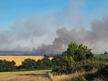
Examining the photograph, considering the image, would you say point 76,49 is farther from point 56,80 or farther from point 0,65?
point 0,65

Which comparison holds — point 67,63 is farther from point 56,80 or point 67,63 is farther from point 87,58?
point 56,80

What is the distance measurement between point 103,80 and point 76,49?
16.2m

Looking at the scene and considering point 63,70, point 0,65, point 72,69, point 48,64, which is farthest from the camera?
point 48,64

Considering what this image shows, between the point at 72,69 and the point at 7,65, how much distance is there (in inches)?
1664

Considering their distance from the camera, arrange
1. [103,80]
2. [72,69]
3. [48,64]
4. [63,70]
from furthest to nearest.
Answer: [48,64], [63,70], [72,69], [103,80]

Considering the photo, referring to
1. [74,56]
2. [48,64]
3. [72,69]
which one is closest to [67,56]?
[74,56]

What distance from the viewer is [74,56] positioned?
3102 cm

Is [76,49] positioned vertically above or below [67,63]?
above

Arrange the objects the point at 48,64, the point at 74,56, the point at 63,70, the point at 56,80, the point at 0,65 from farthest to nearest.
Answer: the point at 48,64 < the point at 0,65 < the point at 74,56 < the point at 63,70 < the point at 56,80

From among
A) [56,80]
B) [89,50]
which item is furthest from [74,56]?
[56,80]

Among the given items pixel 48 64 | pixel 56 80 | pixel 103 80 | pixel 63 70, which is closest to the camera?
pixel 103 80

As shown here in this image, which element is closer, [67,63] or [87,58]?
[67,63]

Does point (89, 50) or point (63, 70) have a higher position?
point (89, 50)

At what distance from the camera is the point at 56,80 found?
63.9ft
